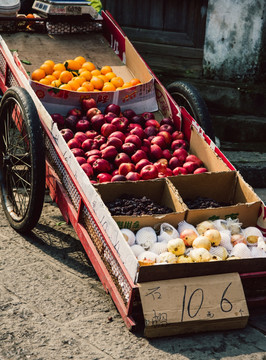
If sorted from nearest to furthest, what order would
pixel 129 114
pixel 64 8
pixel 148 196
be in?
1. pixel 148 196
2. pixel 129 114
3. pixel 64 8

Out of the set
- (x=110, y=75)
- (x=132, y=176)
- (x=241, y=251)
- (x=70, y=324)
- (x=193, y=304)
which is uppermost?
(x=110, y=75)

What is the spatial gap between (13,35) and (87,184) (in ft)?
8.18

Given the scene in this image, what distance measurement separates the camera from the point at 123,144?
15.2 feet

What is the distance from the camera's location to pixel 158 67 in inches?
278

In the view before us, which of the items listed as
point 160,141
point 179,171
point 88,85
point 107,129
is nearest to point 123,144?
point 107,129

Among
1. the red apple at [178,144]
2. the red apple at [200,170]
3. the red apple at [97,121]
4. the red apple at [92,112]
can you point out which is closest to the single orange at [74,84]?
the red apple at [92,112]

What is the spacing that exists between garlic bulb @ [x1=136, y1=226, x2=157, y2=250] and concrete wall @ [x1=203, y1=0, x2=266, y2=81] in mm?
3489

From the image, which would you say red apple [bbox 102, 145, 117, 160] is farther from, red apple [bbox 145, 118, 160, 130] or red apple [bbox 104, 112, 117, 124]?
red apple [bbox 145, 118, 160, 130]

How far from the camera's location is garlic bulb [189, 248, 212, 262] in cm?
347

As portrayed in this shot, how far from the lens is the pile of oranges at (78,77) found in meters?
5.11

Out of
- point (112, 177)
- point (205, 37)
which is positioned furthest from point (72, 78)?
point (205, 37)

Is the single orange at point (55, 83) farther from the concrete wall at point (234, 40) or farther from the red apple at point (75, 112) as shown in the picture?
the concrete wall at point (234, 40)

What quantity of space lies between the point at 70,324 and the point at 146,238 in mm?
683

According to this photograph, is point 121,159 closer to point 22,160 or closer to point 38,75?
point 22,160
